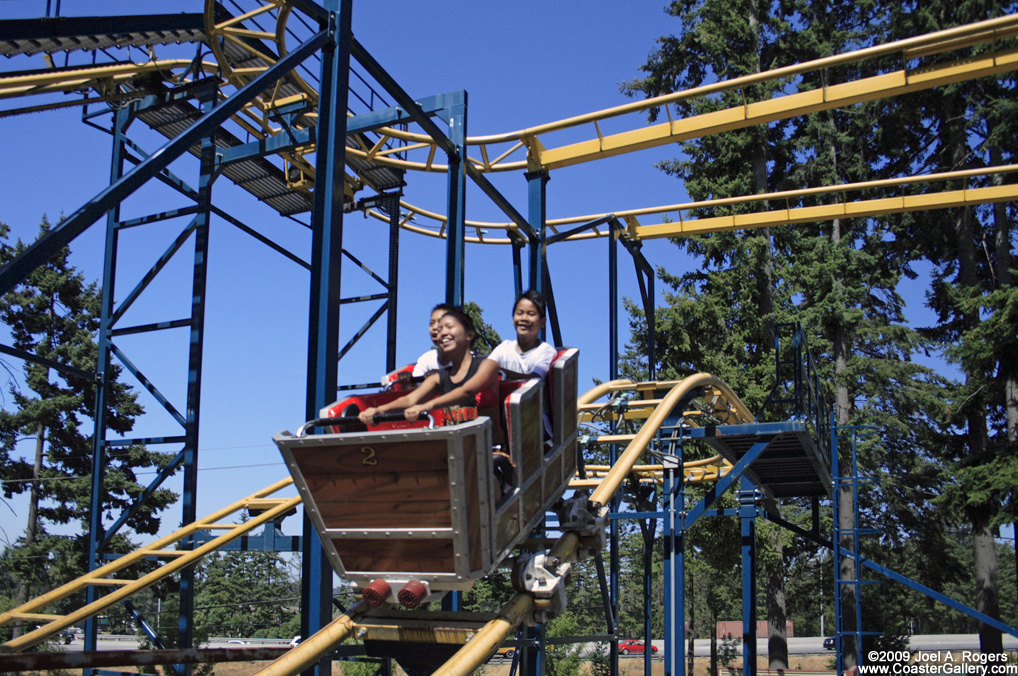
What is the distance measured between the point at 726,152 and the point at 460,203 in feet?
56.2

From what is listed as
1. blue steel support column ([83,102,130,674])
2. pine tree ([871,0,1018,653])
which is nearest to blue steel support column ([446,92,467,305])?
blue steel support column ([83,102,130,674])

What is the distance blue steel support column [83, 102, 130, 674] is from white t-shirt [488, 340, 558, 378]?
4.77m

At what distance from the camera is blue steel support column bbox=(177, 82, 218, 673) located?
8109 mm

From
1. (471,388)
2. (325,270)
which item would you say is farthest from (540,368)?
(325,270)

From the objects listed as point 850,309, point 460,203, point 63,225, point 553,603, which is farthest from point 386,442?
point 850,309

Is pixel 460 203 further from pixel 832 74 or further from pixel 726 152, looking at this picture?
pixel 832 74

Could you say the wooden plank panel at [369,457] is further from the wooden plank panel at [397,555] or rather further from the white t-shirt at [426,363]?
the white t-shirt at [426,363]

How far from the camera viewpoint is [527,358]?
4906 millimetres

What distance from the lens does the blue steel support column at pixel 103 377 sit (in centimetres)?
826

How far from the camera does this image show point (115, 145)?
910 cm

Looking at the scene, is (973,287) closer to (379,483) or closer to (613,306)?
(613,306)

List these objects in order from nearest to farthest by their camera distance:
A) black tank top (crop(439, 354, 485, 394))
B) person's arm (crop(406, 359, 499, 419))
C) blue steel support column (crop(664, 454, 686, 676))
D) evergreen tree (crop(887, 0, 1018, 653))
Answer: person's arm (crop(406, 359, 499, 419)) → black tank top (crop(439, 354, 485, 394)) → blue steel support column (crop(664, 454, 686, 676)) → evergreen tree (crop(887, 0, 1018, 653))

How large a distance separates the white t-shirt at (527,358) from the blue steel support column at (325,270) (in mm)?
985

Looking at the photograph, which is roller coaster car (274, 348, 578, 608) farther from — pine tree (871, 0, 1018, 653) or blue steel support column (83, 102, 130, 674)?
pine tree (871, 0, 1018, 653)
